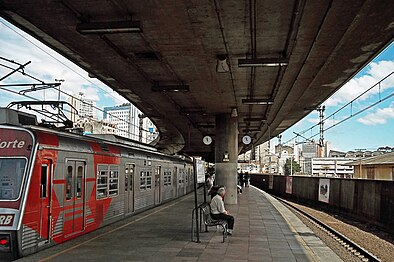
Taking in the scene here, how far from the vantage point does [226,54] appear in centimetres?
Result: 1408

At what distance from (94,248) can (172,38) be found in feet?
19.3

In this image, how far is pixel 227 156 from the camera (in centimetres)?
2541

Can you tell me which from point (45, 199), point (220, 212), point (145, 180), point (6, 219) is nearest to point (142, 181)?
point (145, 180)

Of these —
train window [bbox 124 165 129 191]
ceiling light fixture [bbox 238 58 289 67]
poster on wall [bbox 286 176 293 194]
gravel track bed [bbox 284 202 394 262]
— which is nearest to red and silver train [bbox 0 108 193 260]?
train window [bbox 124 165 129 191]

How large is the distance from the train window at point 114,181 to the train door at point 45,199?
4297mm

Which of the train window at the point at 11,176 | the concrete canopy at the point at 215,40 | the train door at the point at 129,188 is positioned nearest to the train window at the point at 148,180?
the train door at the point at 129,188

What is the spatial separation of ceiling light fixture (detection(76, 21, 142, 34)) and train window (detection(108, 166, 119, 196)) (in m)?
4.99

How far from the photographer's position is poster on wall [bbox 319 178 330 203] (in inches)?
1045

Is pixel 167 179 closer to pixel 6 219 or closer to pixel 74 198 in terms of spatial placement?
pixel 74 198

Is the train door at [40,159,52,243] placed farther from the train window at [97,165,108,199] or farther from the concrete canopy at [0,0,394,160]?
the concrete canopy at [0,0,394,160]

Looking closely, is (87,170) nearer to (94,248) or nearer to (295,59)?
(94,248)

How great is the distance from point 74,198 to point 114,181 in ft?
11.1

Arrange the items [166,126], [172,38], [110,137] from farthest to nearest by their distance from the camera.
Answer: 1. [166,126]
2. [110,137]
3. [172,38]

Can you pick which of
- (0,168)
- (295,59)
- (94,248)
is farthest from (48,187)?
(295,59)
